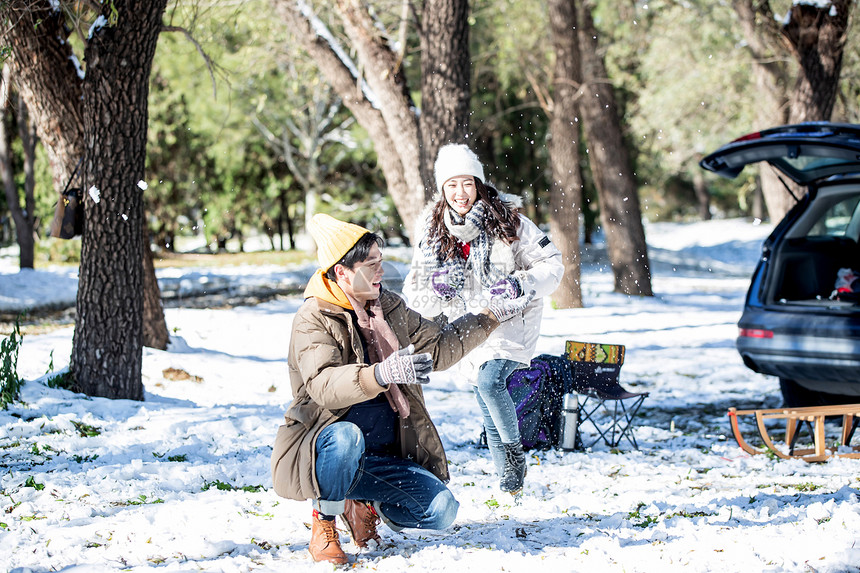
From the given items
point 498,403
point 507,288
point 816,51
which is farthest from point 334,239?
point 816,51

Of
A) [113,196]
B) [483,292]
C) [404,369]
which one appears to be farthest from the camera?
[113,196]

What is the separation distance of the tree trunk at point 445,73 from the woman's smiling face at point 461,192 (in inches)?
173

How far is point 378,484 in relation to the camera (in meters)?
→ 3.56

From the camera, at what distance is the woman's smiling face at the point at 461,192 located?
4.54m

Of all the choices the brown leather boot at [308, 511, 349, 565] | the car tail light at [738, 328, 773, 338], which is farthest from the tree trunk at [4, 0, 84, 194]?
the car tail light at [738, 328, 773, 338]

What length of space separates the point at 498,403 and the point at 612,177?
12.0 metres

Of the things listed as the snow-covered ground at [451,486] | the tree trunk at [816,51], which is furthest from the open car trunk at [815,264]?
the tree trunk at [816,51]

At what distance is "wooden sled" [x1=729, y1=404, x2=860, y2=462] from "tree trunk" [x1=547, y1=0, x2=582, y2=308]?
8.13 m

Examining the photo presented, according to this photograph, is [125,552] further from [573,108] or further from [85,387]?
[573,108]

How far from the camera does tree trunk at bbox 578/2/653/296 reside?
15.7 m

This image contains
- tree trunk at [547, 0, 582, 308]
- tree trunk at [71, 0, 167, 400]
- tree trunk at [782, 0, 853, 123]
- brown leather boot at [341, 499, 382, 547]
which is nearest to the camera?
brown leather boot at [341, 499, 382, 547]

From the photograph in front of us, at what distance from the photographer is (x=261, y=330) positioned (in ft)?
38.8

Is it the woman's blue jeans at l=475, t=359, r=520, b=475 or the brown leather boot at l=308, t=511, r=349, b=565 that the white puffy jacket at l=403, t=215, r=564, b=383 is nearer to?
the woman's blue jeans at l=475, t=359, r=520, b=475

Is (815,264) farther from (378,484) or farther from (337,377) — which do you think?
(337,377)
